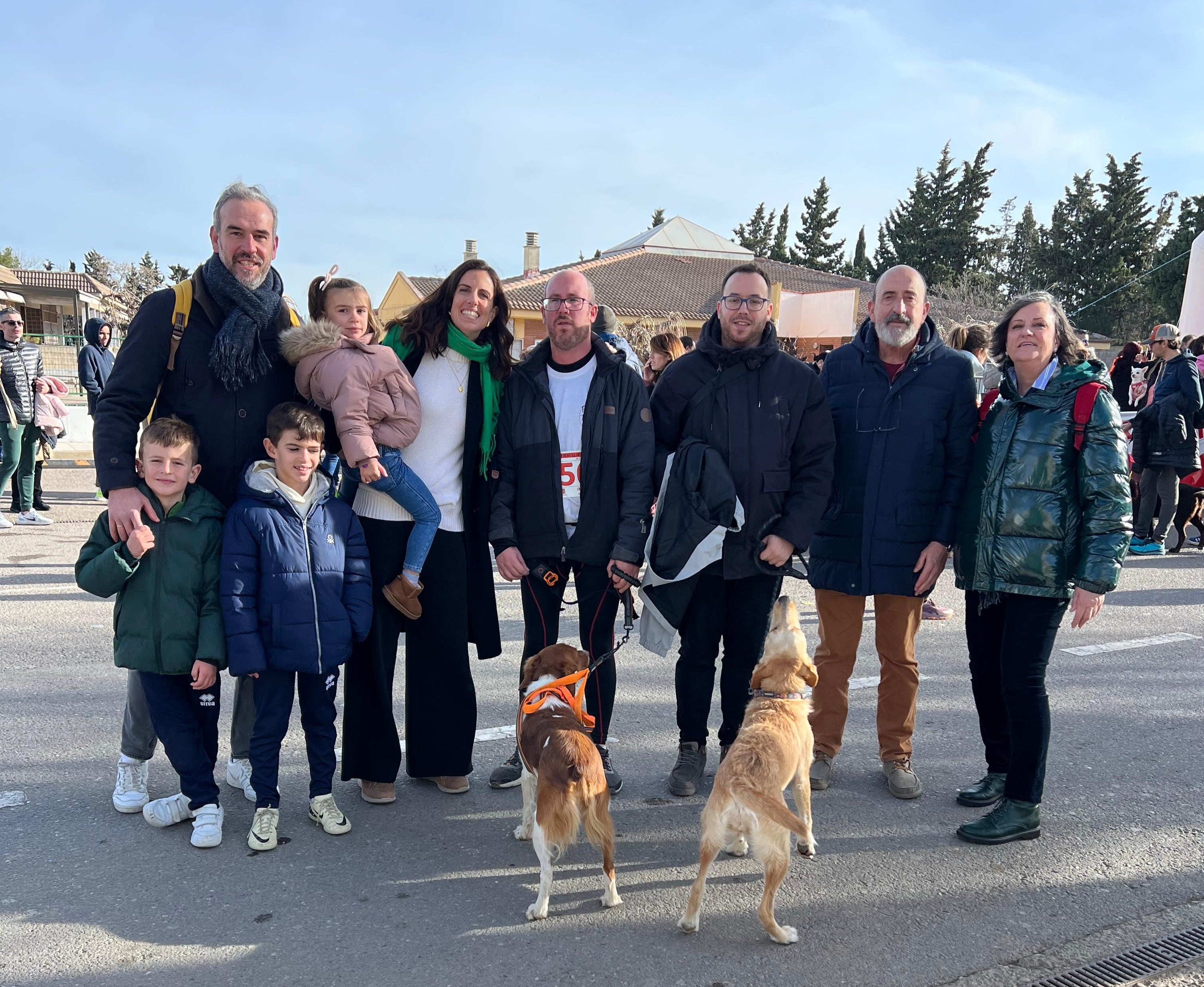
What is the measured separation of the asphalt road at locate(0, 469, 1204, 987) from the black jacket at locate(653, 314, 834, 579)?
1248mm

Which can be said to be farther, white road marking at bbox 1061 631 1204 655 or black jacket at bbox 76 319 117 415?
black jacket at bbox 76 319 117 415

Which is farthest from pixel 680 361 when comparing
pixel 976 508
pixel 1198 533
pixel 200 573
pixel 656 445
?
pixel 1198 533

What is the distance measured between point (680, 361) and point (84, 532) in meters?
7.95

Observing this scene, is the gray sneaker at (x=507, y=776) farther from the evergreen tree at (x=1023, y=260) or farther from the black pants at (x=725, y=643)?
the evergreen tree at (x=1023, y=260)

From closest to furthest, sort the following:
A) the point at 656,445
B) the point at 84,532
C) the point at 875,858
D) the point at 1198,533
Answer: the point at 875,858, the point at 656,445, the point at 84,532, the point at 1198,533

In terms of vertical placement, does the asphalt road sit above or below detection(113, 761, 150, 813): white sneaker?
below

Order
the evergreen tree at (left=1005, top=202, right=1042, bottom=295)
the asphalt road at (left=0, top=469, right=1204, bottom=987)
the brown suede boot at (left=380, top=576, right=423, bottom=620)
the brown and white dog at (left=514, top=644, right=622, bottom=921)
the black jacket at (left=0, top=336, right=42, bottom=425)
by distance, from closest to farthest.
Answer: the asphalt road at (left=0, top=469, right=1204, bottom=987) < the brown and white dog at (left=514, top=644, right=622, bottom=921) < the brown suede boot at (left=380, top=576, right=423, bottom=620) < the black jacket at (left=0, top=336, right=42, bottom=425) < the evergreen tree at (left=1005, top=202, right=1042, bottom=295)

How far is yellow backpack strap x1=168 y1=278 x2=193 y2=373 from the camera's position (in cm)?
339

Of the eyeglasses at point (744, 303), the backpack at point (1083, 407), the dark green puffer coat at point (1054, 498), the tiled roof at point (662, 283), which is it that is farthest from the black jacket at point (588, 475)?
the tiled roof at point (662, 283)

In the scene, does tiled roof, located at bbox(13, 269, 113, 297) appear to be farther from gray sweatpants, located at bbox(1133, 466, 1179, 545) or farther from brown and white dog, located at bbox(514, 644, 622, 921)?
brown and white dog, located at bbox(514, 644, 622, 921)

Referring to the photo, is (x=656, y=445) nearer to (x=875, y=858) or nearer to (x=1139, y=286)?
(x=875, y=858)

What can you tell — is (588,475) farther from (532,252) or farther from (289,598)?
(532,252)

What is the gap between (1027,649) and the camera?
3.47 meters

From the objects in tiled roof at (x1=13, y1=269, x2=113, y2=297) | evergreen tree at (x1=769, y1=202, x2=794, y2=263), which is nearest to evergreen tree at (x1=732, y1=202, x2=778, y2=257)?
evergreen tree at (x1=769, y1=202, x2=794, y2=263)
